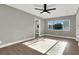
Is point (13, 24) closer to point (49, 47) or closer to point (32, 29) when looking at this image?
point (32, 29)

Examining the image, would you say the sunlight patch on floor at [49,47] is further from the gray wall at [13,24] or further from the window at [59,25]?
the window at [59,25]

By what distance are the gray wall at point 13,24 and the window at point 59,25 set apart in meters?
3.10

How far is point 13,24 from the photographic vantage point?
3.99 metres

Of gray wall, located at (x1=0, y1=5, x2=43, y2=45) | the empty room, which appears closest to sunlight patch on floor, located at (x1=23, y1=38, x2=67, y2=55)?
the empty room

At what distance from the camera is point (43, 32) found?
25.4ft

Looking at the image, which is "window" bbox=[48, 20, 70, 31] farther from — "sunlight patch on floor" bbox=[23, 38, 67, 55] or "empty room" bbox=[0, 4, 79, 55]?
"sunlight patch on floor" bbox=[23, 38, 67, 55]

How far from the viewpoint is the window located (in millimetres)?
6375

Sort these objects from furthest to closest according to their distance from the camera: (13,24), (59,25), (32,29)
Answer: (59,25), (32,29), (13,24)

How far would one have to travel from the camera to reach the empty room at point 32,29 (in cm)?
312

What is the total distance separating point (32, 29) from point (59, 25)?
3097 mm

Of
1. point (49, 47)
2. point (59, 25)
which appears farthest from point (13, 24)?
point (59, 25)

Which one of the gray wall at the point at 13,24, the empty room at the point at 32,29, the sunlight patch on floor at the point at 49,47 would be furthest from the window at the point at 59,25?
the gray wall at the point at 13,24

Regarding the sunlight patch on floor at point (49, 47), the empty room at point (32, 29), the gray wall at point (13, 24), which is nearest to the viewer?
the sunlight patch on floor at point (49, 47)
